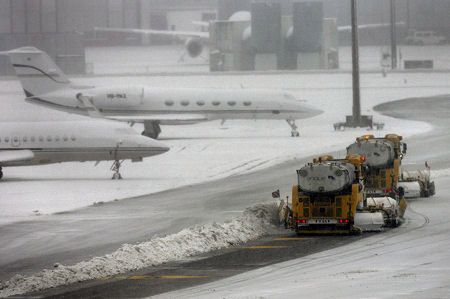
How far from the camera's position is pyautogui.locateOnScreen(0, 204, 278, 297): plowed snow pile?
30.0 metres

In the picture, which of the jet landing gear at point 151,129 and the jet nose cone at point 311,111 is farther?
the jet nose cone at point 311,111

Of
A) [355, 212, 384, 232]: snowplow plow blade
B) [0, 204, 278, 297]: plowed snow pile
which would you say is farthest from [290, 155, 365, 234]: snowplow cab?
[0, 204, 278, 297]: plowed snow pile

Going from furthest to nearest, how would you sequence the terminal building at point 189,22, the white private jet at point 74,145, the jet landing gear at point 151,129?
the jet landing gear at point 151,129 < the terminal building at point 189,22 < the white private jet at point 74,145

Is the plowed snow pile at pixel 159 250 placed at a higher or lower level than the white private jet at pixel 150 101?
lower

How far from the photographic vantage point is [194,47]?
161m

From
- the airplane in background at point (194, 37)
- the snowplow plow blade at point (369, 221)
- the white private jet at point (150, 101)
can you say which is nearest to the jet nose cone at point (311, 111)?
the white private jet at point (150, 101)

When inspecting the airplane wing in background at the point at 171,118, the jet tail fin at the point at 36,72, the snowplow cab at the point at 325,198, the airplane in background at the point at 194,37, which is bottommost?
the snowplow cab at the point at 325,198

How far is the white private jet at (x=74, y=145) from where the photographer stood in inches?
2419

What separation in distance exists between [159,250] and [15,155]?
1139 inches

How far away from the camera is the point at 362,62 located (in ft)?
530

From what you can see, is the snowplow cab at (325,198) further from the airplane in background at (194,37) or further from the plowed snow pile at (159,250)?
the airplane in background at (194,37)

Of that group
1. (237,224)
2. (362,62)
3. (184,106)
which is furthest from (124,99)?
(362,62)

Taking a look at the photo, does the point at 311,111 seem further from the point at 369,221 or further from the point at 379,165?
the point at 369,221

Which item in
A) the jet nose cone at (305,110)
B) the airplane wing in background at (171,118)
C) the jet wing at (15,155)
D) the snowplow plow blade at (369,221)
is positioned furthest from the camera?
the jet nose cone at (305,110)
